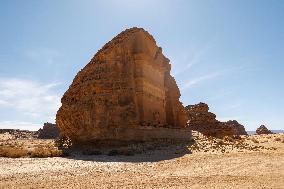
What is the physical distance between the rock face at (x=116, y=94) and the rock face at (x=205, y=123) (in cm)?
2004

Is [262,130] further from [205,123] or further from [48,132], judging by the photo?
[48,132]

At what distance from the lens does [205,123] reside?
4469 cm

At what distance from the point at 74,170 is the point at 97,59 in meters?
12.6

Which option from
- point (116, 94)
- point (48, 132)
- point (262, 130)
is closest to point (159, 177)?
point (116, 94)

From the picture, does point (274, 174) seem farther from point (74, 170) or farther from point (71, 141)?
point (71, 141)

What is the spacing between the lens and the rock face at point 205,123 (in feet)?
140

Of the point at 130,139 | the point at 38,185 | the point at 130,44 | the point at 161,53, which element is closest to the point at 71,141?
the point at 130,139

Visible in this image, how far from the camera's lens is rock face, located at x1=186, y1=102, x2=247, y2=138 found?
42719 mm

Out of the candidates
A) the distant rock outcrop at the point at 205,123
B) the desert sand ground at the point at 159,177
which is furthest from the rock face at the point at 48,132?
the desert sand ground at the point at 159,177

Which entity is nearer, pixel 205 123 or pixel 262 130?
pixel 205 123

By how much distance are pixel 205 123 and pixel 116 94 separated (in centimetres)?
2738


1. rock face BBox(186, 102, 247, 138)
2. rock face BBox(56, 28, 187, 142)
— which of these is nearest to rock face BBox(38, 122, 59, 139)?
rock face BBox(186, 102, 247, 138)

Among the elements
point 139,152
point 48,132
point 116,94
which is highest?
point 48,132

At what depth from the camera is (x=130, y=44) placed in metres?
21.5
